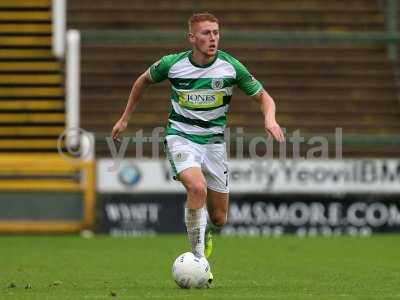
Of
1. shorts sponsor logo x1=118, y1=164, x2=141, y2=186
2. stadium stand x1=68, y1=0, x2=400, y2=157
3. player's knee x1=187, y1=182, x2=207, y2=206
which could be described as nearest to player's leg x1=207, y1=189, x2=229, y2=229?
player's knee x1=187, y1=182, x2=207, y2=206

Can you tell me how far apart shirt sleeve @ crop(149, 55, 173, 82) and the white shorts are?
0.45 metres

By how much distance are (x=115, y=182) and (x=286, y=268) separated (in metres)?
6.38

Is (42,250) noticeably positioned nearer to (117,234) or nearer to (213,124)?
(117,234)

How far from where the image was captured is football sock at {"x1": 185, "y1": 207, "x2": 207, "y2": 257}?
8.94 metres

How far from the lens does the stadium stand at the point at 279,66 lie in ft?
64.3

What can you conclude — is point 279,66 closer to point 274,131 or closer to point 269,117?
point 269,117

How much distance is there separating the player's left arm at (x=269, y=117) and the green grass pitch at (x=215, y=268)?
1.05m

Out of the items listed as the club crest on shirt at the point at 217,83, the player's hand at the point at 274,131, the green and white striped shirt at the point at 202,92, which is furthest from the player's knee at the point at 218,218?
the player's hand at the point at 274,131

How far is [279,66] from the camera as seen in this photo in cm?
2052

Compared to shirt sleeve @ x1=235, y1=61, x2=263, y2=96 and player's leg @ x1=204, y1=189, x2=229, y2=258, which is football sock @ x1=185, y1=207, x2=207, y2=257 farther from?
shirt sleeve @ x1=235, y1=61, x2=263, y2=96

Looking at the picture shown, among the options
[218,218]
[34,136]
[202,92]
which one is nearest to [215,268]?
[218,218]

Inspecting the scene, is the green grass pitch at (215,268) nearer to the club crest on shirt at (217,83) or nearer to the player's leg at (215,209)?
the player's leg at (215,209)

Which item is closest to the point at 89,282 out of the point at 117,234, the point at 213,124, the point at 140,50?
the point at 213,124

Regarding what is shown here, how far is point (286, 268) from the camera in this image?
11.2 m
